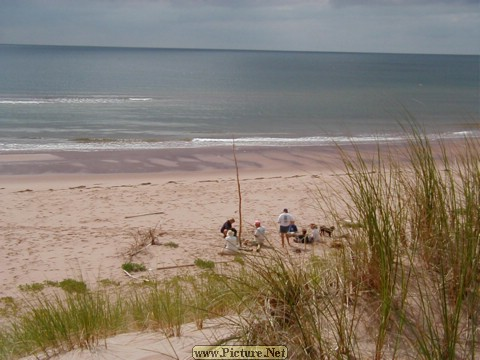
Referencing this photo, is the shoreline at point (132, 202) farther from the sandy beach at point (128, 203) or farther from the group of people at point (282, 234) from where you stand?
the group of people at point (282, 234)

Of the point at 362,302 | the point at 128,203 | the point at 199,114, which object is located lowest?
the point at 128,203

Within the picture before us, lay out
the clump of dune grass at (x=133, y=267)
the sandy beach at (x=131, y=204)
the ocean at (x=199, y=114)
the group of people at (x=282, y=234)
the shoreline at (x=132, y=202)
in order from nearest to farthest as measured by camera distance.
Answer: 1. the clump of dune grass at (x=133, y=267)
2. the group of people at (x=282, y=234)
3. the sandy beach at (x=131, y=204)
4. the shoreline at (x=132, y=202)
5. the ocean at (x=199, y=114)

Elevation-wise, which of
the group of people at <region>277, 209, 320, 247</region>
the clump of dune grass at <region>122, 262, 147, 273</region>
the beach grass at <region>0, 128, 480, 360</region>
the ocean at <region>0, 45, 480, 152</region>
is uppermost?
the ocean at <region>0, 45, 480, 152</region>

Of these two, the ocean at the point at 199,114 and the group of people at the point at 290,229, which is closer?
the group of people at the point at 290,229

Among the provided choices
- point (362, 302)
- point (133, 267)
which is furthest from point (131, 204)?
point (362, 302)

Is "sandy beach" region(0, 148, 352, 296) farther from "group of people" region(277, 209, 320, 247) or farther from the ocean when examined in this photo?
the ocean

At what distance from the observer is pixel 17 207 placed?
14.3m

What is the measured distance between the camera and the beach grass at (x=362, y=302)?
3.02 metres

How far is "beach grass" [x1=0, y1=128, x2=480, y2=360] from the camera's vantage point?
3021 millimetres

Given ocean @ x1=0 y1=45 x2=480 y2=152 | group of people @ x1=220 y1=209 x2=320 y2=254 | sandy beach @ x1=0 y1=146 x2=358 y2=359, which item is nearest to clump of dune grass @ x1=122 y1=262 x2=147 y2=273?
sandy beach @ x1=0 y1=146 x2=358 y2=359

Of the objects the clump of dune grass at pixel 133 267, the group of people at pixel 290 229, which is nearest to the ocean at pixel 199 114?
the group of people at pixel 290 229

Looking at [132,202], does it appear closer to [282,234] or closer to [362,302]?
[282,234]

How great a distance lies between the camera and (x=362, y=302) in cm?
350

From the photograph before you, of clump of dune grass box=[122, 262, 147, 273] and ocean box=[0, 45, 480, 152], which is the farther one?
ocean box=[0, 45, 480, 152]
